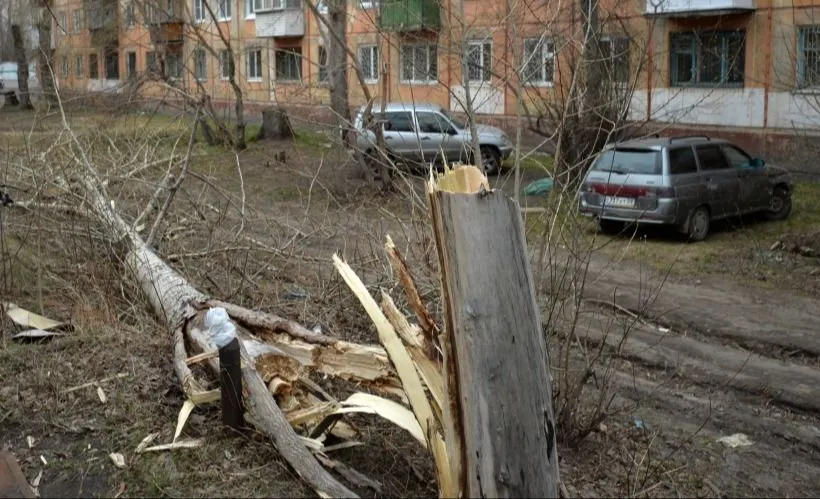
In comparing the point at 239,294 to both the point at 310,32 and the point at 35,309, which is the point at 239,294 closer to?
the point at 35,309

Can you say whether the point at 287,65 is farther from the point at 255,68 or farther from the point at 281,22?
the point at 255,68

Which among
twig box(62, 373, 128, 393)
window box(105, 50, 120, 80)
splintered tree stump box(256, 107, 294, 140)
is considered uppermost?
window box(105, 50, 120, 80)

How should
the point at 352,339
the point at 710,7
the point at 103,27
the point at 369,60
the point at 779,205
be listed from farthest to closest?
the point at 103,27 → the point at 369,60 → the point at 710,7 → the point at 779,205 → the point at 352,339

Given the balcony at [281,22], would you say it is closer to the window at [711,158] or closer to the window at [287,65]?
the window at [287,65]

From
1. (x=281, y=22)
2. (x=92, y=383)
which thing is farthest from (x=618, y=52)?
(x=281, y=22)

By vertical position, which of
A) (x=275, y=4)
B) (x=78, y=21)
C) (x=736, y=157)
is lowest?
(x=736, y=157)

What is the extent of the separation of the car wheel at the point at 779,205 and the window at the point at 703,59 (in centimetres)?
505

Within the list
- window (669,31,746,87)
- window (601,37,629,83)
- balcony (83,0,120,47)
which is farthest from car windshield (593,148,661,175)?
balcony (83,0,120,47)

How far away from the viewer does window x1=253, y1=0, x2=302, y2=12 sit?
36844 millimetres

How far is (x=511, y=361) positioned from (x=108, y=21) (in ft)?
135

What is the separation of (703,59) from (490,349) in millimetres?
20281

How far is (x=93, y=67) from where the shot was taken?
171ft

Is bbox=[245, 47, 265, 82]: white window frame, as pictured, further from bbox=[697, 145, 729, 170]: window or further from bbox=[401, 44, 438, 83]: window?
bbox=[697, 145, 729, 170]: window

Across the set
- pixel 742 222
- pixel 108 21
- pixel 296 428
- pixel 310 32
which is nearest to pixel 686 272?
pixel 742 222
